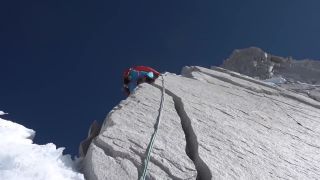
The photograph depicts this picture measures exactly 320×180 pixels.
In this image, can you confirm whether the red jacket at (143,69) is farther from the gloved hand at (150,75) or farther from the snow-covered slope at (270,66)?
the snow-covered slope at (270,66)

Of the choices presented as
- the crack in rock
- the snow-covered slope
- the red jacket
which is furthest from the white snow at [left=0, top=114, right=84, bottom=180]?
the snow-covered slope

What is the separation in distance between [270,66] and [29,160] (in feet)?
Result: 77.7

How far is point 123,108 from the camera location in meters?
7.14

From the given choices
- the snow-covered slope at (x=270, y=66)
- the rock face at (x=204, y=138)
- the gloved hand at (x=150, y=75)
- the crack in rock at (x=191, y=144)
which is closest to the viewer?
the rock face at (x=204, y=138)

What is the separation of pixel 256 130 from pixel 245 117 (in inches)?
31.0

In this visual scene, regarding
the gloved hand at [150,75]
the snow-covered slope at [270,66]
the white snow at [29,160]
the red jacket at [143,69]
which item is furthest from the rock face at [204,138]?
the snow-covered slope at [270,66]

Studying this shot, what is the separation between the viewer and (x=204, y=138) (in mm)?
6805

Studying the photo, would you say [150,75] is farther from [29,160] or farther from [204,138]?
[29,160]

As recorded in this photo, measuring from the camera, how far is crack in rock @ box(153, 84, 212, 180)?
18.6ft

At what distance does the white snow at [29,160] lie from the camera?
4.68m

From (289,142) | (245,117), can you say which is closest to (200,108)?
(245,117)

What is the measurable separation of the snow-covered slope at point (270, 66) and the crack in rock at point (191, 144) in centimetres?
1652

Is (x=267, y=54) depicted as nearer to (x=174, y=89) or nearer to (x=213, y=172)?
(x=174, y=89)

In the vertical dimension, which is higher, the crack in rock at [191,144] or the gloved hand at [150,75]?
the crack in rock at [191,144]
